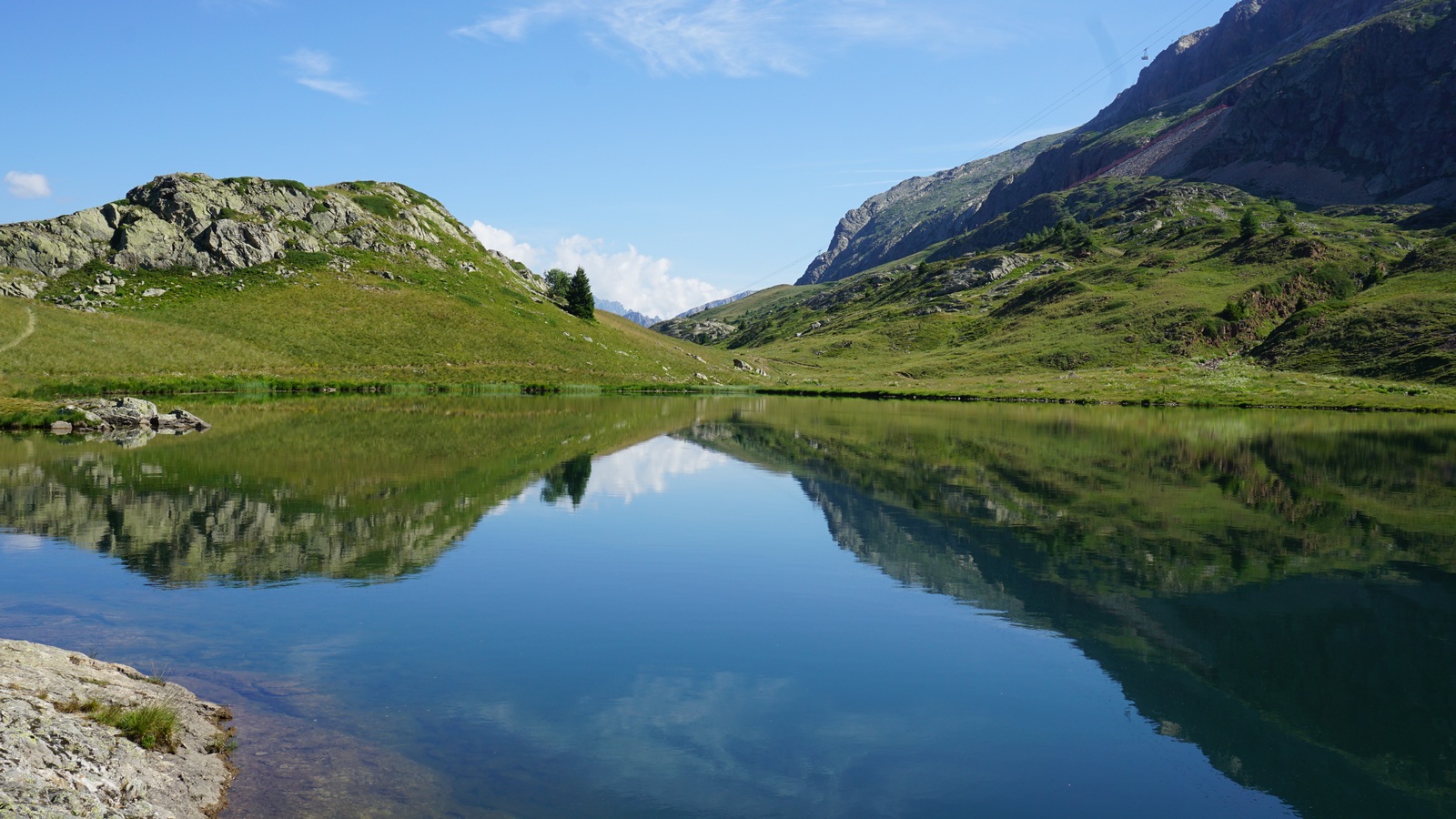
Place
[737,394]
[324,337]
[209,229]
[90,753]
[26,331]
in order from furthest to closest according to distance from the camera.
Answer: [737,394] < [209,229] < [324,337] < [26,331] < [90,753]

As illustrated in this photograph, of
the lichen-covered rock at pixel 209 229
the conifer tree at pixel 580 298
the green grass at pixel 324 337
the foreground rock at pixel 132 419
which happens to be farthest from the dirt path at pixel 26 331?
the conifer tree at pixel 580 298

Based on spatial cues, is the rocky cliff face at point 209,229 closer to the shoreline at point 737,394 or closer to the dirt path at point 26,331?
the dirt path at point 26,331

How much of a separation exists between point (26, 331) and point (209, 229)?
49527mm

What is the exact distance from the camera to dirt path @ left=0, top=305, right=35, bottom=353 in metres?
91.6

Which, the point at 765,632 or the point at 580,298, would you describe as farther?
the point at 580,298

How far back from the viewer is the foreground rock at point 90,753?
30.2 ft

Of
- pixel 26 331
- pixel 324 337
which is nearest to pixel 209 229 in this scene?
pixel 324 337

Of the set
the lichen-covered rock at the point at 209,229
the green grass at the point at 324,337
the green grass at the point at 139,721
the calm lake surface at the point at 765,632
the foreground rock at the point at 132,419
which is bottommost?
the calm lake surface at the point at 765,632

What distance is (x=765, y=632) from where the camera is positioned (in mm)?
18453

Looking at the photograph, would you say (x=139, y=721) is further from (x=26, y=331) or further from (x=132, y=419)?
(x=26, y=331)

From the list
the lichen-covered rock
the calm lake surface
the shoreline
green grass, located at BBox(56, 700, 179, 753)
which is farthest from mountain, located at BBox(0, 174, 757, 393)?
green grass, located at BBox(56, 700, 179, 753)

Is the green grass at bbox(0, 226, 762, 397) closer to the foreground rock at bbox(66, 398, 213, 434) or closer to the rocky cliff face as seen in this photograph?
the rocky cliff face

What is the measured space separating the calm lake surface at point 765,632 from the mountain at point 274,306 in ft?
236

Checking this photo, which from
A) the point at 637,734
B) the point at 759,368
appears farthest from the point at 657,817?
the point at 759,368
